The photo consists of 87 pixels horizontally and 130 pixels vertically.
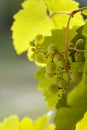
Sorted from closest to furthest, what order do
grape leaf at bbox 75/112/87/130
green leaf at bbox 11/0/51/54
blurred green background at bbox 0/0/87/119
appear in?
grape leaf at bbox 75/112/87/130
green leaf at bbox 11/0/51/54
blurred green background at bbox 0/0/87/119

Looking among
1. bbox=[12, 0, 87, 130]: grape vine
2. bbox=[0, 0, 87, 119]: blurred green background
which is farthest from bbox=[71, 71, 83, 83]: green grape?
bbox=[0, 0, 87, 119]: blurred green background

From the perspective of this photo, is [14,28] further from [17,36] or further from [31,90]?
[31,90]

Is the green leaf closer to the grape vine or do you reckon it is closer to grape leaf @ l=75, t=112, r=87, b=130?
the grape vine

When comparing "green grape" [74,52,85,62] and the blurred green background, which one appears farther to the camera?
the blurred green background

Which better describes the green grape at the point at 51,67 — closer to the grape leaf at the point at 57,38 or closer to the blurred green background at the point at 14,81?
the grape leaf at the point at 57,38

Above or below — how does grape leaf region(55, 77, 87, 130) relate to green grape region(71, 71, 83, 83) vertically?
below

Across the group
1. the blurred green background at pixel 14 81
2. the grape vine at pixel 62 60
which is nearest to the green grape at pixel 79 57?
the grape vine at pixel 62 60

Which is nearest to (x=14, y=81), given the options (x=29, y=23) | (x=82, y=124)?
(x=29, y=23)

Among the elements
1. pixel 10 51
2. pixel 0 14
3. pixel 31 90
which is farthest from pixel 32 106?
pixel 0 14
